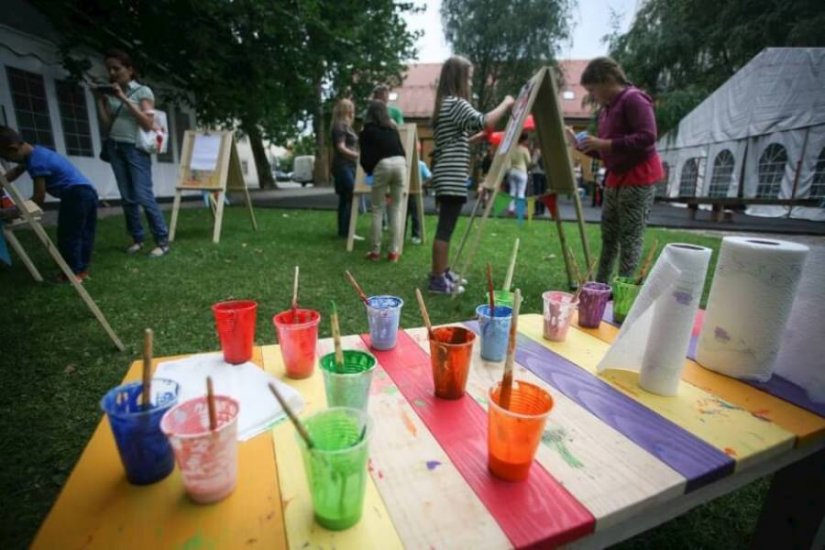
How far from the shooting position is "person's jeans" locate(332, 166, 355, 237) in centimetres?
535

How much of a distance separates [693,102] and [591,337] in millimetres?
16578

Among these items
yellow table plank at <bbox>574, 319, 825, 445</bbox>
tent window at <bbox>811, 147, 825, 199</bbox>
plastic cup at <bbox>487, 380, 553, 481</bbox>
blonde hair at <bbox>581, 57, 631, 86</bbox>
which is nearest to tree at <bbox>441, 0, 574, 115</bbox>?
tent window at <bbox>811, 147, 825, 199</bbox>

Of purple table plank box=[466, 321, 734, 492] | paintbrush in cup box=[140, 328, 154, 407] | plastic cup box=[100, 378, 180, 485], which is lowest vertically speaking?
purple table plank box=[466, 321, 734, 492]

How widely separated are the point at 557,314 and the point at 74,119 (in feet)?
35.2

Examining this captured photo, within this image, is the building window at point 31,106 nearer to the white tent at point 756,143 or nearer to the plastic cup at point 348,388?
the plastic cup at point 348,388

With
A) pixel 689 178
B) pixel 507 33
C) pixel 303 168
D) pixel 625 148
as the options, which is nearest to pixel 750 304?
pixel 625 148

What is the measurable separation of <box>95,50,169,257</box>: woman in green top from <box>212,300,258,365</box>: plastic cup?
12.4 feet

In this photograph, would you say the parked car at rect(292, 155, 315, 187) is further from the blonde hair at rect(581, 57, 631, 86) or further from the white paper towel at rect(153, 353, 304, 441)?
the white paper towel at rect(153, 353, 304, 441)

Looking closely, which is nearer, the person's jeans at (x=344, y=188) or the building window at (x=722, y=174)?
the person's jeans at (x=344, y=188)

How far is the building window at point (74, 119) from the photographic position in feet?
26.1

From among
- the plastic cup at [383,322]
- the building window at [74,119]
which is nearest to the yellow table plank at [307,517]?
the plastic cup at [383,322]

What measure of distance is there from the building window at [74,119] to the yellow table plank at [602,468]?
10517mm

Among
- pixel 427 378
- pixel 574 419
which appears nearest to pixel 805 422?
pixel 574 419

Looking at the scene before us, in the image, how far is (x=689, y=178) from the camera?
44.7 ft
